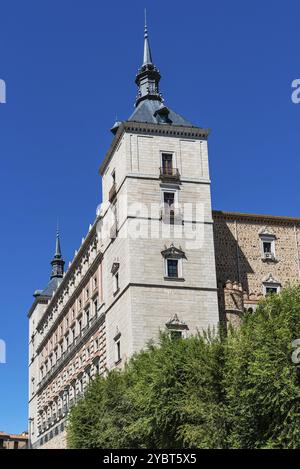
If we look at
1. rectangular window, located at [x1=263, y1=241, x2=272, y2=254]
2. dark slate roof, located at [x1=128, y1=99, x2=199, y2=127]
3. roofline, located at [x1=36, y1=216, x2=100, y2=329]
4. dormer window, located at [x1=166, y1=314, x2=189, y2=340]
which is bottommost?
dormer window, located at [x1=166, y1=314, x2=189, y2=340]

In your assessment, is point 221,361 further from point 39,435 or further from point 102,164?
point 39,435

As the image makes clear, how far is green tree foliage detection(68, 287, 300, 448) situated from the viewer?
1247 inches

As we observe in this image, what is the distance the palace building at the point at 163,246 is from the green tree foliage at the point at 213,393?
7267mm

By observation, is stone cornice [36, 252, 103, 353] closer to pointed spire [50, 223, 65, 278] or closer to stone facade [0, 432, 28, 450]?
pointed spire [50, 223, 65, 278]

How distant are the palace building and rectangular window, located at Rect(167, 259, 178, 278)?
2.7 inches

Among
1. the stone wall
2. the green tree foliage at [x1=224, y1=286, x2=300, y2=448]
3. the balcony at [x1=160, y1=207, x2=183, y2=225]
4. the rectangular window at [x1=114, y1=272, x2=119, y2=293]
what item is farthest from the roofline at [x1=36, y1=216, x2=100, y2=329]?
the green tree foliage at [x1=224, y1=286, x2=300, y2=448]

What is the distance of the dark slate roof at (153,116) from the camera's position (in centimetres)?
6069

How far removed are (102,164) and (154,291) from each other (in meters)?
13.7

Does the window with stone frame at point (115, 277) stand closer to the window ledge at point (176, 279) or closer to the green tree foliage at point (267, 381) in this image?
the window ledge at point (176, 279)

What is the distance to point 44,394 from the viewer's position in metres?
90.9

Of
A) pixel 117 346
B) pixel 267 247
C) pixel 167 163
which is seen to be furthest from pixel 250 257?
pixel 117 346

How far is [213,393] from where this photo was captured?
37.6 m

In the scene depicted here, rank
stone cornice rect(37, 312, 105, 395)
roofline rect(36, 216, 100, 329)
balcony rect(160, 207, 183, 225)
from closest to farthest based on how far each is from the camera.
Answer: balcony rect(160, 207, 183, 225)
stone cornice rect(37, 312, 105, 395)
roofline rect(36, 216, 100, 329)

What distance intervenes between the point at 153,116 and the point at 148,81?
6.56 metres
